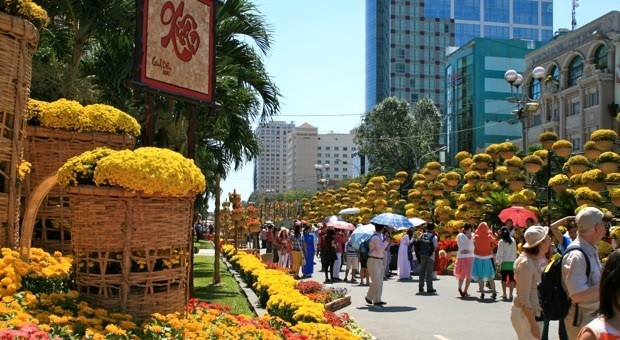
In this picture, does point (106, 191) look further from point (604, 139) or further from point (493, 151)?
point (493, 151)

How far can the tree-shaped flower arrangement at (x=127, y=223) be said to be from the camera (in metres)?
6.13

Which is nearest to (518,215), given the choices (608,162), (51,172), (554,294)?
(608,162)

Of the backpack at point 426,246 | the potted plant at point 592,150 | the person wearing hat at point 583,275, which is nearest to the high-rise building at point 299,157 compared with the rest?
the potted plant at point 592,150

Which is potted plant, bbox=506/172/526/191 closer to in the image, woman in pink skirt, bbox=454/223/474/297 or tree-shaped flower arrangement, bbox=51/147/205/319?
woman in pink skirt, bbox=454/223/474/297

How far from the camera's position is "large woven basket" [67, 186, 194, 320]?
6.21 m

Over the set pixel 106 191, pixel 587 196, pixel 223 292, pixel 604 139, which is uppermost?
pixel 604 139

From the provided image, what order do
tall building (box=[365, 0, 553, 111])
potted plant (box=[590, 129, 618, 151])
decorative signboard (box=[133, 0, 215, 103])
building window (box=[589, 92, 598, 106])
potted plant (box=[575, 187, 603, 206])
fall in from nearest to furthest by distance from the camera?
decorative signboard (box=[133, 0, 215, 103])
potted plant (box=[575, 187, 603, 206])
potted plant (box=[590, 129, 618, 151])
building window (box=[589, 92, 598, 106])
tall building (box=[365, 0, 553, 111])

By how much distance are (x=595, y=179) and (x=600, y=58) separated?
2769cm

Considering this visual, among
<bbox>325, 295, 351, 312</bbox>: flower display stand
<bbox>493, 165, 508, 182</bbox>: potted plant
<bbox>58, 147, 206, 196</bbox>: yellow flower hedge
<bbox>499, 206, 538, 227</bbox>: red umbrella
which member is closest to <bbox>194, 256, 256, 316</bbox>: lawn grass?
<bbox>325, 295, 351, 312</bbox>: flower display stand

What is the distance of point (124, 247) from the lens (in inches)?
245

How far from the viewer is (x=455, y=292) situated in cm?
1698

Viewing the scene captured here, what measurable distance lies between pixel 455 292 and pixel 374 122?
4549 cm

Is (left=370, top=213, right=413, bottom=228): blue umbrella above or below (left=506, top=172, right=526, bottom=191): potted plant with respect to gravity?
below

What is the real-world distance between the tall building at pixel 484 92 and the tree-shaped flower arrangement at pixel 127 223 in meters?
69.1
